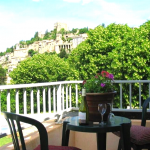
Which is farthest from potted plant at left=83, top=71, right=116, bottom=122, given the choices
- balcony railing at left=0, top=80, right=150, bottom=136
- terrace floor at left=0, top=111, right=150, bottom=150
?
terrace floor at left=0, top=111, right=150, bottom=150

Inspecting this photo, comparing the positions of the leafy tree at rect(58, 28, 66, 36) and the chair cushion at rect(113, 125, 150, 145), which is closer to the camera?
the chair cushion at rect(113, 125, 150, 145)

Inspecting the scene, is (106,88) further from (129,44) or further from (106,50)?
(106,50)

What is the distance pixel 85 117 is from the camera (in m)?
1.83

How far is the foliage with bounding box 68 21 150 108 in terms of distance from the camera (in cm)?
1657

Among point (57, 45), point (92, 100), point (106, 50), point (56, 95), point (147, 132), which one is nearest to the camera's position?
point (92, 100)

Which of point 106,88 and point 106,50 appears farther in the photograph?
point 106,50

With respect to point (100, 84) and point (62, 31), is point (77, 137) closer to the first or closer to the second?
point (100, 84)

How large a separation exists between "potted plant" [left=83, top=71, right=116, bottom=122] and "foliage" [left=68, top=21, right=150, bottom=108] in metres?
12.9

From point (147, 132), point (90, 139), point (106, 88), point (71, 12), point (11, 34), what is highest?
point (71, 12)

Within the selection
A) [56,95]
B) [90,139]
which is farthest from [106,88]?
[56,95]

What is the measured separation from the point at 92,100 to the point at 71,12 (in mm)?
57479

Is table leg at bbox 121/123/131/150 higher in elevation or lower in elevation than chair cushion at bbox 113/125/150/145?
higher

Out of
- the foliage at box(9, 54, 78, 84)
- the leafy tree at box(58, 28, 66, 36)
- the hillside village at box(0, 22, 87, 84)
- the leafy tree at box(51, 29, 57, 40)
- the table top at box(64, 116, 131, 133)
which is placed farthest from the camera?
the leafy tree at box(51, 29, 57, 40)

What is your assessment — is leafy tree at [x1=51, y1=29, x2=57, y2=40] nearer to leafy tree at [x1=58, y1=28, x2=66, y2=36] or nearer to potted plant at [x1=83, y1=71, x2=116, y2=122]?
leafy tree at [x1=58, y1=28, x2=66, y2=36]
